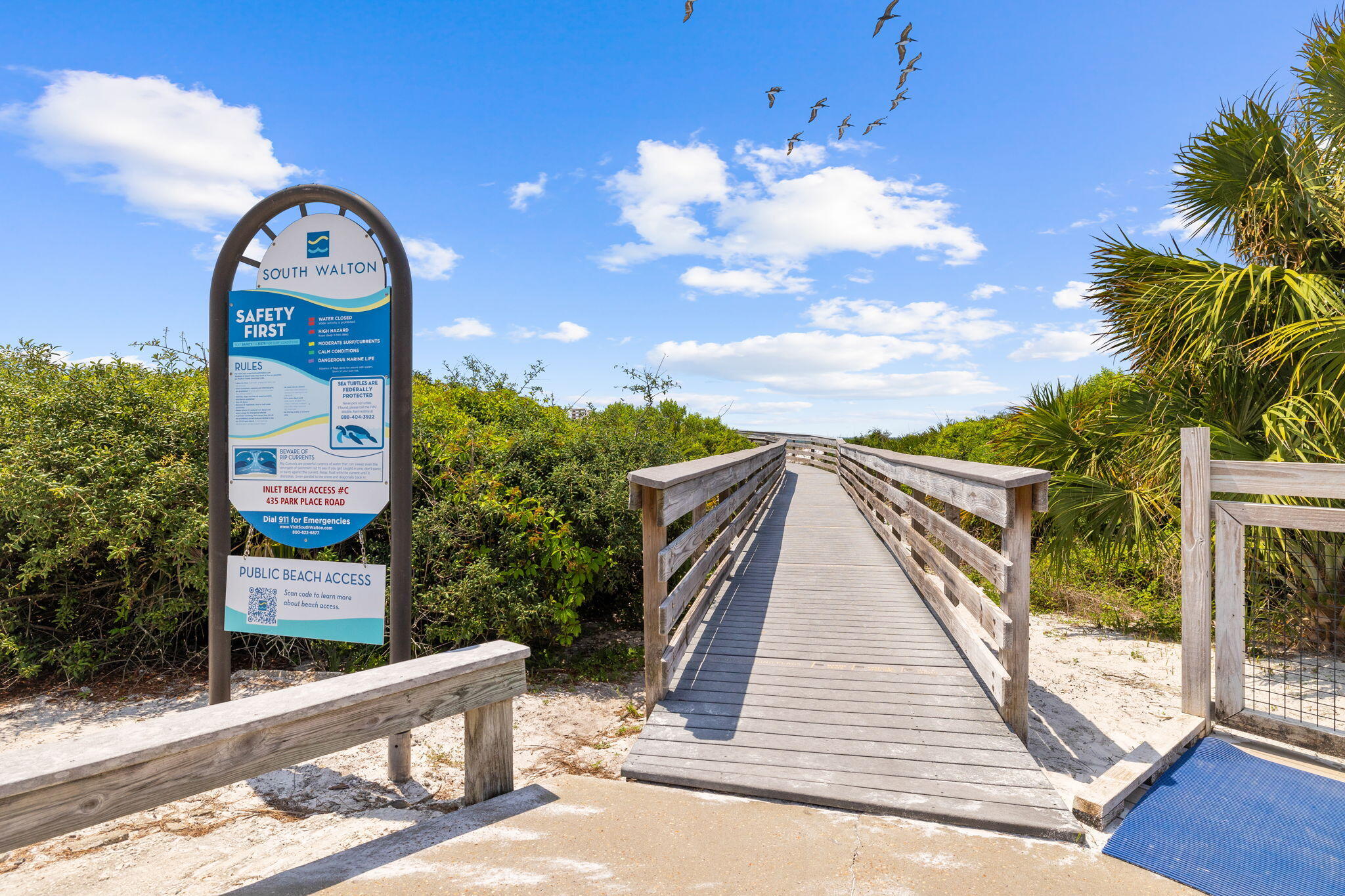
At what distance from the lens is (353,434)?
3715mm

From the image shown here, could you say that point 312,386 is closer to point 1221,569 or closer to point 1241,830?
point 1241,830

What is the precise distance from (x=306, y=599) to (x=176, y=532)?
225cm

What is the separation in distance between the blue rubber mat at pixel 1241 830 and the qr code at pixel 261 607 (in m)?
4.17

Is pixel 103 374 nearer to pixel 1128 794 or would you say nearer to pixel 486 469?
pixel 486 469

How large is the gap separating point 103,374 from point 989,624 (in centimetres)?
710


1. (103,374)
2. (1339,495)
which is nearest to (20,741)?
(103,374)

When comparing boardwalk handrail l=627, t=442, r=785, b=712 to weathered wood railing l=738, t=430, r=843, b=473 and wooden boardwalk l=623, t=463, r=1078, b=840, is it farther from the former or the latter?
weathered wood railing l=738, t=430, r=843, b=473

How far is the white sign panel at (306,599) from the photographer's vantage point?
367 cm

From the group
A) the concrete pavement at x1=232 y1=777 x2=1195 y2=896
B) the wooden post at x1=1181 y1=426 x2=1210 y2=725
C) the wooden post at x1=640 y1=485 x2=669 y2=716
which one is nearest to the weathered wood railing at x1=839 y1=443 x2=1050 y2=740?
the wooden post at x1=1181 y1=426 x2=1210 y2=725

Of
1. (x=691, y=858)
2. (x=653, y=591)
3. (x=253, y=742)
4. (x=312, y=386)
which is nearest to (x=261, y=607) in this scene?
(x=312, y=386)

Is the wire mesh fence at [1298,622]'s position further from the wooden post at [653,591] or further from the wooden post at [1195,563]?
the wooden post at [653,591]

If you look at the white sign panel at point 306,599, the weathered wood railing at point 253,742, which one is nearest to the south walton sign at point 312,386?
the white sign panel at point 306,599

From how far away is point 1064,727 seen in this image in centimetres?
463

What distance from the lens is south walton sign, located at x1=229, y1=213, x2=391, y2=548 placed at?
371 centimetres
